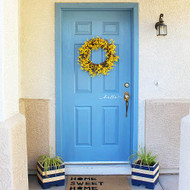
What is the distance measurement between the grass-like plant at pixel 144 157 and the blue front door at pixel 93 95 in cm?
20

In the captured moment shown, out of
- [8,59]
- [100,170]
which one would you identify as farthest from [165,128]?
[8,59]

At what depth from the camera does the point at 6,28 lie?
232cm

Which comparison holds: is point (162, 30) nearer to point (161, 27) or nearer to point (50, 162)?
point (161, 27)

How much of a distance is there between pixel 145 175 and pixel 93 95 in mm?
1306

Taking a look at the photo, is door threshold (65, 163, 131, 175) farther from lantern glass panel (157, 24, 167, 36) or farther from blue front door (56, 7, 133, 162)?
lantern glass panel (157, 24, 167, 36)

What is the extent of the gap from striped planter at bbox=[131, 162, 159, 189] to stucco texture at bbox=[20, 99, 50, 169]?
49.6 inches

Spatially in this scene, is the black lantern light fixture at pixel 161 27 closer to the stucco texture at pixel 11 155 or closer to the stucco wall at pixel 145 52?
the stucco wall at pixel 145 52

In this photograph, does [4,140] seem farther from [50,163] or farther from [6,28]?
[50,163]

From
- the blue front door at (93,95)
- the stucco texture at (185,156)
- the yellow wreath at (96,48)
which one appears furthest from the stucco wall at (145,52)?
the stucco texture at (185,156)

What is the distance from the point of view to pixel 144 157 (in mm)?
3508

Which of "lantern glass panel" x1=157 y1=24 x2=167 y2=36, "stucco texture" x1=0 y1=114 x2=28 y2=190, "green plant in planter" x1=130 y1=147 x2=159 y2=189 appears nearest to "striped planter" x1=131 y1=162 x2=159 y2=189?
"green plant in planter" x1=130 y1=147 x2=159 y2=189

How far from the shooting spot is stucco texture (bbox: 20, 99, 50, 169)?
3703mm

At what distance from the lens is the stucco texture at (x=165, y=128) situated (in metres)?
3.69

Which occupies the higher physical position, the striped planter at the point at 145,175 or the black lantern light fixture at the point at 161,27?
the black lantern light fixture at the point at 161,27
